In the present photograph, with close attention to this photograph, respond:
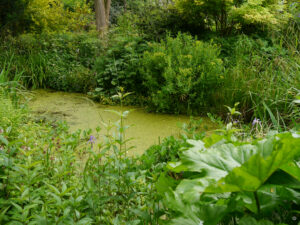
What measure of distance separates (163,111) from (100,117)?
1068 mm

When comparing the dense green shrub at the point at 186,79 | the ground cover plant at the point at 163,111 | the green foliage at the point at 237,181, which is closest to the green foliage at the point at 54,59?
the ground cover plant at the point at 163,111

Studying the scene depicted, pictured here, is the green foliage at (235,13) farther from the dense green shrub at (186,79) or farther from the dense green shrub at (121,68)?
the dense green shrub at (186,79)

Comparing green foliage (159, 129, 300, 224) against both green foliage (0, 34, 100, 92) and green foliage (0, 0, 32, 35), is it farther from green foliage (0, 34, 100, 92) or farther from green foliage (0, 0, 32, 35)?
green foliage (0, 0, 32, 35)

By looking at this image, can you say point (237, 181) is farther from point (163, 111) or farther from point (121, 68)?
point (121, 68)

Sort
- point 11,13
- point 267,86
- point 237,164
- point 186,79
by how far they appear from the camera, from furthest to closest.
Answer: point 11,13 < point 186,79 < point 267,86 < point 237,164

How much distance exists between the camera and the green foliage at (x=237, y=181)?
698 mm

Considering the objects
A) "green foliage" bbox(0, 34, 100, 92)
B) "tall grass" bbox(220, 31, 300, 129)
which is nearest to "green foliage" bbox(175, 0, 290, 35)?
"tall grass" bbox(220, 31, 300, 129)

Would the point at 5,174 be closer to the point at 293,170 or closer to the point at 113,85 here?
the point at 293,170

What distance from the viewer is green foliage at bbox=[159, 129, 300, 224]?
2.29 ft

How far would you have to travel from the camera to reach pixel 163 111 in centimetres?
496

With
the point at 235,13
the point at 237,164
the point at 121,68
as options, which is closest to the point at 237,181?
the point at 237,164

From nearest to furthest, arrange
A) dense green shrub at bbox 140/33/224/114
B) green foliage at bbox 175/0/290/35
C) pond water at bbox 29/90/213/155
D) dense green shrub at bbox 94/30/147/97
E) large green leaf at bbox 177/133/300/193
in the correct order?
large green leaf at bbox 177/133/300/193
pond water at bbox 29/90/213/155
dense green shrub at bbox 140/33/224/114
dense green shrub at bbox 94/30/147/97
green foliage at bbox 175/0/290/35

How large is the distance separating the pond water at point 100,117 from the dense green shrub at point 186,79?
0.28 meters

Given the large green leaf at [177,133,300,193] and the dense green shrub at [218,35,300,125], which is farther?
the dense green shrub at [218,35,300,125]
